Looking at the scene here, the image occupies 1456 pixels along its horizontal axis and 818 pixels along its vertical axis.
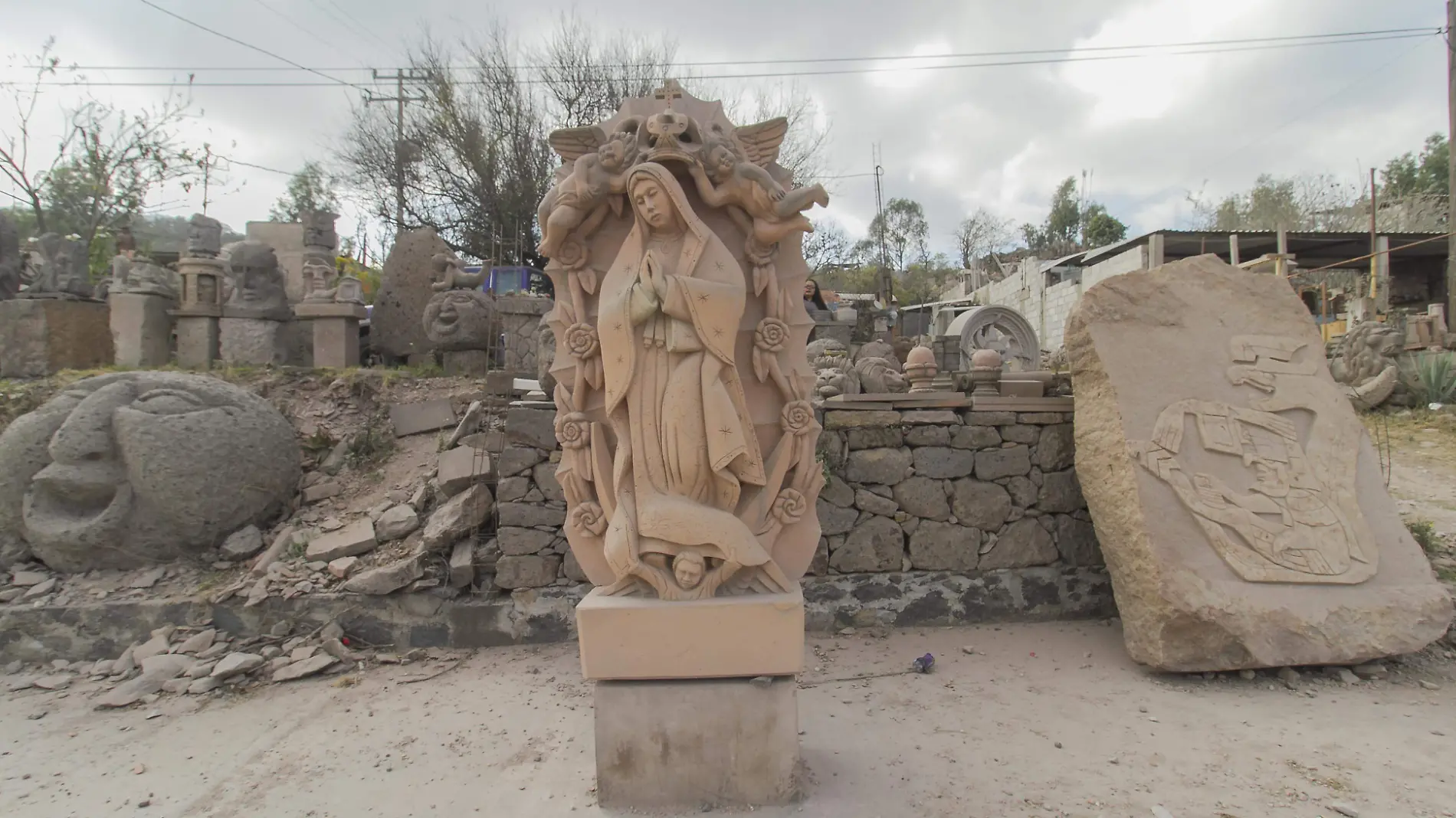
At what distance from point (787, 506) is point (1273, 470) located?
10.1ft

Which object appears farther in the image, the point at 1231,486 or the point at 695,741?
the point at 1231,486

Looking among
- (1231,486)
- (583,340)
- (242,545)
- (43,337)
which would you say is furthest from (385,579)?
(43,337)

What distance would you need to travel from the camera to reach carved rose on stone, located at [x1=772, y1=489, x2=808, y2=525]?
261cm

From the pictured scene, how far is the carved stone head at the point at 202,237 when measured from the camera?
7.88 meters

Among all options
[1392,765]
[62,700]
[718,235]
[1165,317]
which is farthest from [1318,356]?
[62,700]

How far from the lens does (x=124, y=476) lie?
4.44 metres

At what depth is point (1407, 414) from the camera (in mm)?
7484


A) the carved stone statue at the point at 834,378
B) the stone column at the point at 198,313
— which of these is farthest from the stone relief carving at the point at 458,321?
the carved stone statue at the point at 834,378

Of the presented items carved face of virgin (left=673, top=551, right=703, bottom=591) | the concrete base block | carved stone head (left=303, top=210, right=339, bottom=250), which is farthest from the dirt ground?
carved stone head (left=303, top=210, right=339, bottom=250)

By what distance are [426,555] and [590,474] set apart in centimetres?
239

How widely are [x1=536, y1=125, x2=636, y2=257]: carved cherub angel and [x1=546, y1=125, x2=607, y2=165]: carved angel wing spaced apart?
1.9 inches

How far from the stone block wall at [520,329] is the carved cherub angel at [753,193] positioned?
5.33 meters

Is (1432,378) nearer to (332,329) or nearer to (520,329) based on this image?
(520,329)

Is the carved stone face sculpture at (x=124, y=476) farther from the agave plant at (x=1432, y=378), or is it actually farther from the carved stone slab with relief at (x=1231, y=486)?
the agave plant at (x=1432, y=378)
